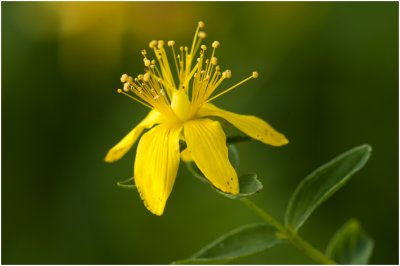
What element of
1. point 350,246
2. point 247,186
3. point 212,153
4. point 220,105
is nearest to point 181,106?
point 212,153

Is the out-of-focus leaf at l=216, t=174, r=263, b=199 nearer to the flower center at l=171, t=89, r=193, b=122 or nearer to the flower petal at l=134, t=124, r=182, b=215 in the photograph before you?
the flower petal at l=134, t=124, r=182, b=215

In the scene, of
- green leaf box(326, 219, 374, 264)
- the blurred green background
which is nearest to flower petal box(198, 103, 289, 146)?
green leaf box(326, 219, 374, 264)

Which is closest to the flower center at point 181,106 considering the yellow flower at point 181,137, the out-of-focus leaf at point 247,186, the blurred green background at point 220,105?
the yellow flower at point 181,137

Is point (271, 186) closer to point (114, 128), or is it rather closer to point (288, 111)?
point (288, 111)

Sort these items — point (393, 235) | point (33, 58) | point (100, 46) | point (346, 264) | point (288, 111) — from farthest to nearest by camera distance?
1. point (100, 46)
2. point (33, 58)
3. point (288, 111)
4. point (393, 235)
5. point (346, 264)

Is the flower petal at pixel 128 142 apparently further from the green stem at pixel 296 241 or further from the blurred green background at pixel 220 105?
A: the blurred green background at pixel 220 105

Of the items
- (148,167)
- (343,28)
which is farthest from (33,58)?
(148,167)
